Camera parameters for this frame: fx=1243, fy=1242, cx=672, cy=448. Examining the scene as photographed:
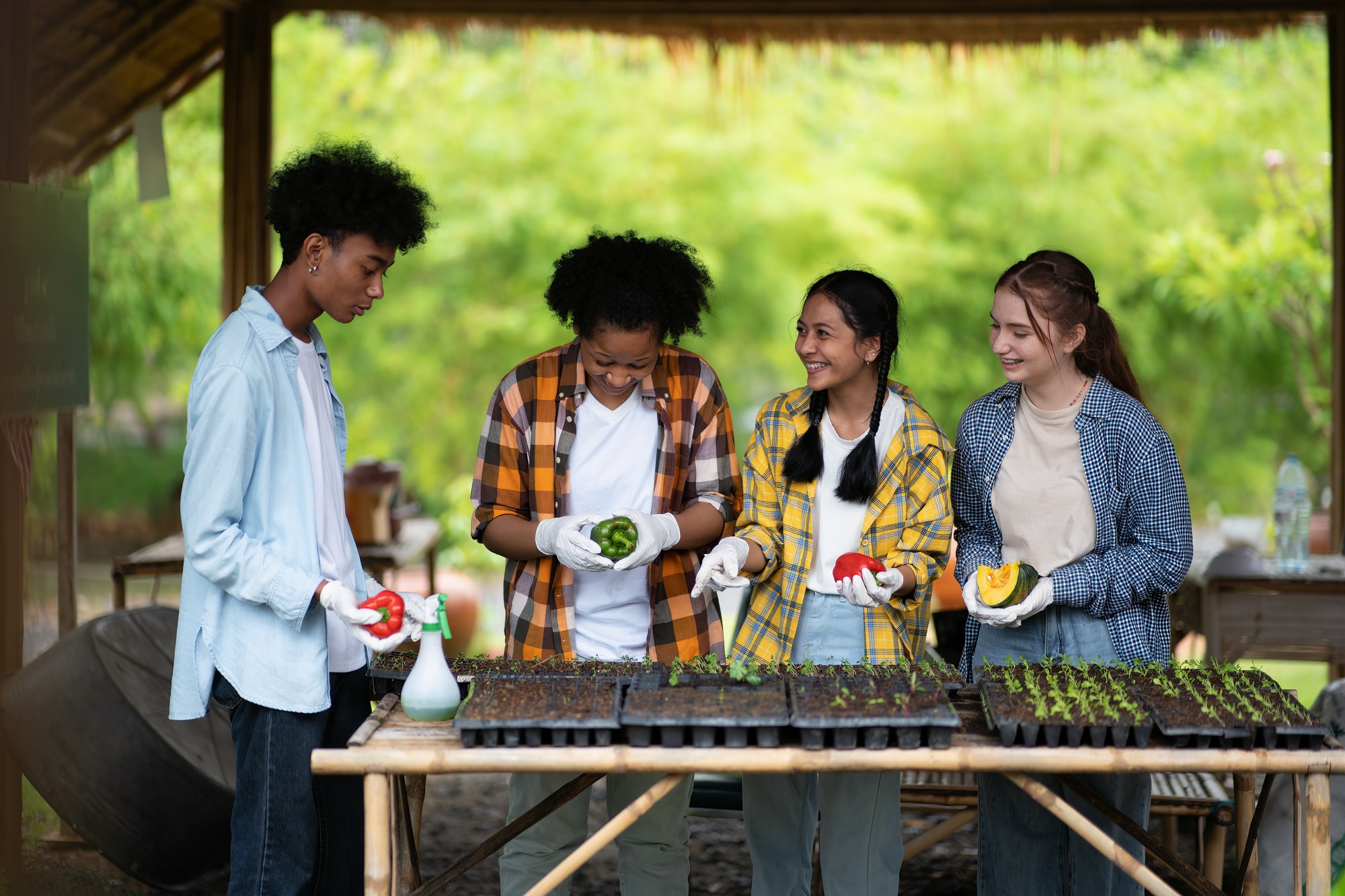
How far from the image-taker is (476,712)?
2215mm

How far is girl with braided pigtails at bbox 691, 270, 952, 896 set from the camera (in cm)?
269

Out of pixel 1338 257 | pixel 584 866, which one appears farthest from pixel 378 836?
pixel 1338 257

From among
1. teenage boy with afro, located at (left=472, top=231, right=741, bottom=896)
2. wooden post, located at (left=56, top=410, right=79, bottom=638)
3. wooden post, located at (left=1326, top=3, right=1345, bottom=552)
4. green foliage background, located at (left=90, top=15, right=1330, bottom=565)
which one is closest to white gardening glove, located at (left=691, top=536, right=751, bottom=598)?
teenage boy with afro, located at (left=472, top=231, right=741, bottom=896)

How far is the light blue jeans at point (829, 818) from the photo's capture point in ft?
8.41

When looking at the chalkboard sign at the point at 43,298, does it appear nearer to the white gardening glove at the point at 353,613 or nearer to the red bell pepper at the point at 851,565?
the white gardening glove at the point at 353,613

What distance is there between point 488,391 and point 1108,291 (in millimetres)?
5820

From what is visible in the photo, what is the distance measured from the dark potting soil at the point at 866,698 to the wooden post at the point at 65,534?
255 centimetres

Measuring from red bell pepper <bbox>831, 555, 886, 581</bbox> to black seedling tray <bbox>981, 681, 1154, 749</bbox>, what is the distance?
1.30 feet

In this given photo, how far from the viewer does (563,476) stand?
9.13 ft

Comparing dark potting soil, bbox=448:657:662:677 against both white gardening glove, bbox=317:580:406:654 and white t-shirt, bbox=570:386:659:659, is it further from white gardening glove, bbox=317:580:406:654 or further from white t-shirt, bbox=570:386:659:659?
white gardening glove, bbox=317:580:406:654

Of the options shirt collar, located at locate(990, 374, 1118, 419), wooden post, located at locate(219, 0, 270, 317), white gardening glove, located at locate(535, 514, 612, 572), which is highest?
wooden post, located at locate(219, 0, 270, 317)

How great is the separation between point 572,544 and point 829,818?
2.57 feet

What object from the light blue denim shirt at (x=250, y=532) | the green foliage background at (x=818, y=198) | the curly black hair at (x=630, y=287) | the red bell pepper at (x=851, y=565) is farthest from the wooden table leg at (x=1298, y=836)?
the green foliage background at (x=818, y=198)

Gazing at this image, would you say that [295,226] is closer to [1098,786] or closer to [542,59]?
[1098,786]
